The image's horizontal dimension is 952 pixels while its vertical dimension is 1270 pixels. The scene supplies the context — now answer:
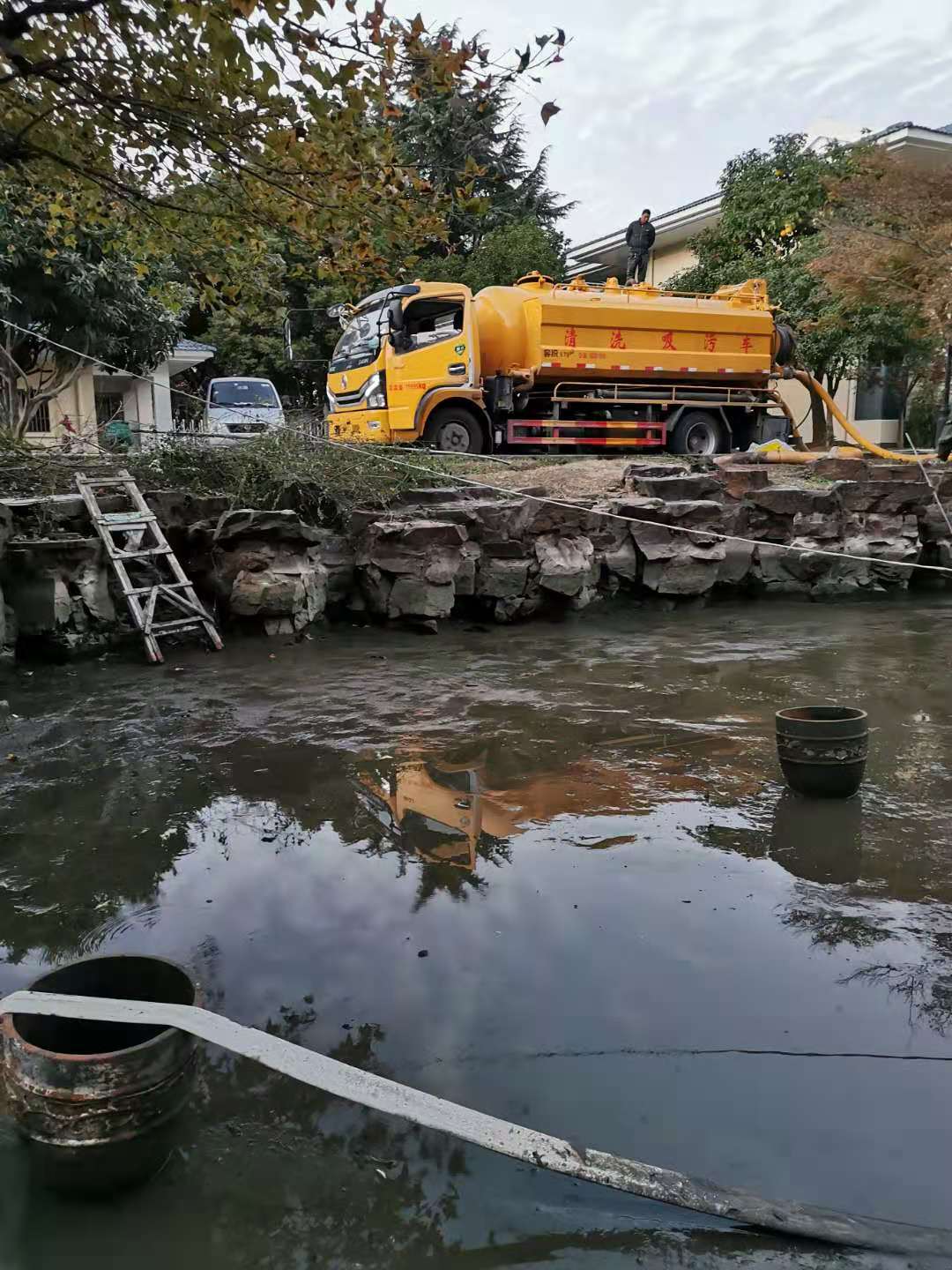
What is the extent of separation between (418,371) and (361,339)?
1171 millimetres

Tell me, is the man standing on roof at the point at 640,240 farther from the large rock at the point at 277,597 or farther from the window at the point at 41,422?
the window at the point at 41,422

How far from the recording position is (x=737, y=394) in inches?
571

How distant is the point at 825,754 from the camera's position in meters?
4.69

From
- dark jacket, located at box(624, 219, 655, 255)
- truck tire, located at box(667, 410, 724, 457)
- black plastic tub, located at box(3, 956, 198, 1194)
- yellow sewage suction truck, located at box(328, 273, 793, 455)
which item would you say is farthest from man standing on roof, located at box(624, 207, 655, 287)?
black plastic tub, located at box(3, 956, 198, 1194)

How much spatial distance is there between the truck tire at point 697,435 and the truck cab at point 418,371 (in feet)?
10.8

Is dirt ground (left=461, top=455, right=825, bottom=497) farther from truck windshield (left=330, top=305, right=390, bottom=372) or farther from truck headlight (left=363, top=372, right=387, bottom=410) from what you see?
truck windshield (left=330, top=305, right=390, bottom=372)

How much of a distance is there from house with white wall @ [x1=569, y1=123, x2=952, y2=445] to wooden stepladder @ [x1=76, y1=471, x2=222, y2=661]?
14807 mm

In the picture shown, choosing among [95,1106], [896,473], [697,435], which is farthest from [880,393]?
[95,1106]

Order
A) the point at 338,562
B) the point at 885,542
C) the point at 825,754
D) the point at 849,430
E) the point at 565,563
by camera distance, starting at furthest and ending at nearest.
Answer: the point at 849,430 < the point at 885,542 < the point at 565,563 < the point at 338,562 < the point at 825,754

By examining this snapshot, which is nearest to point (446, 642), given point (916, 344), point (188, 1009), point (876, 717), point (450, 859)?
point (876, 717)

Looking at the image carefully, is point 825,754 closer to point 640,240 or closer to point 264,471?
point 264,471

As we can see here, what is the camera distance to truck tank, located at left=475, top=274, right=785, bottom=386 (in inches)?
506

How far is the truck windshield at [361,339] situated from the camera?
1216cm

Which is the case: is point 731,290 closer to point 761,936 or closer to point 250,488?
point 250,488
